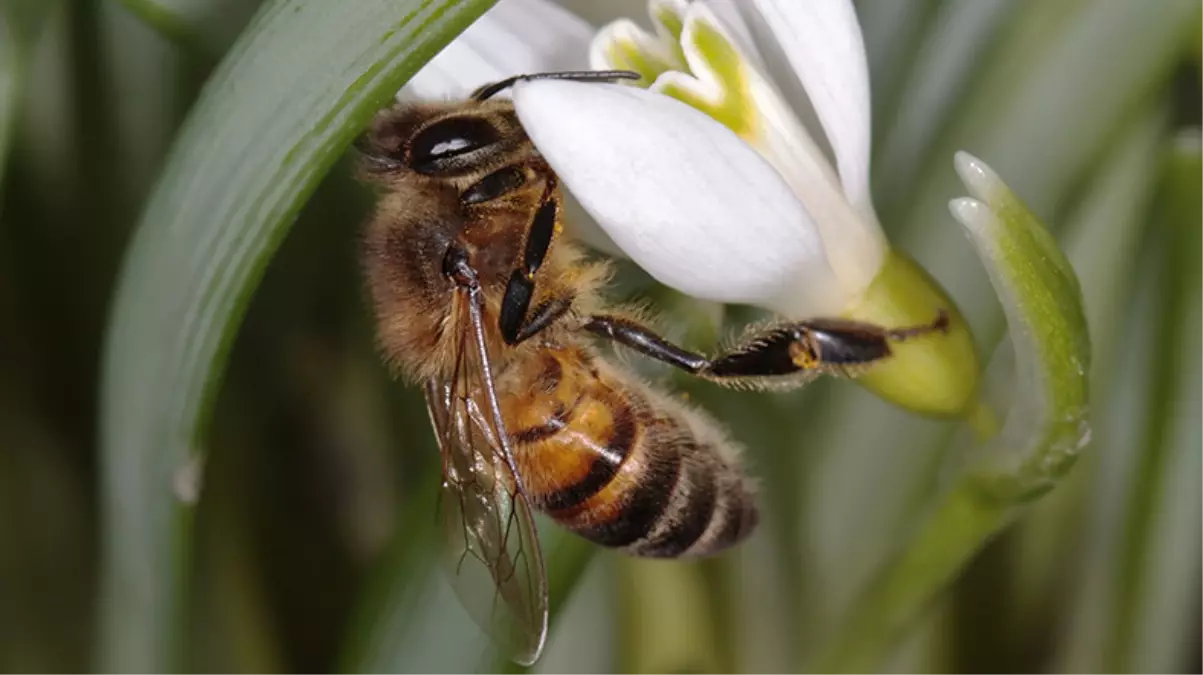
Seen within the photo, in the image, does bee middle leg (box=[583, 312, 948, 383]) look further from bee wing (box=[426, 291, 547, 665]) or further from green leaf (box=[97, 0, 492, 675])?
green leaf (box=[97, 0, 492, 675])

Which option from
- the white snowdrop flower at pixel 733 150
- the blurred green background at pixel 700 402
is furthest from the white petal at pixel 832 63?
the blurred green background at pixel 700 402

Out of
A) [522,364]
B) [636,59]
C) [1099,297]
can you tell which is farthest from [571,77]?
[1099,297]

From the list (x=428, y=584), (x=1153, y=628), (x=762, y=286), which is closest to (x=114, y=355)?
(x=428, y=584)

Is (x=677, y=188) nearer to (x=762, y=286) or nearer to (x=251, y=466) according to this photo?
(x=762, y=286)

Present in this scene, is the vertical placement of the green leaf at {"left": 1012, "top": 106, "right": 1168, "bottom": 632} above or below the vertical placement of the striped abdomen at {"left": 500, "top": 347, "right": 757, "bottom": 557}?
above

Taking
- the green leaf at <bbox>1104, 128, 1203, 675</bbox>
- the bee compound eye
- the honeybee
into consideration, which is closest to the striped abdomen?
the honeybee

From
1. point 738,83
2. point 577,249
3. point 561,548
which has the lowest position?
point 561,548
